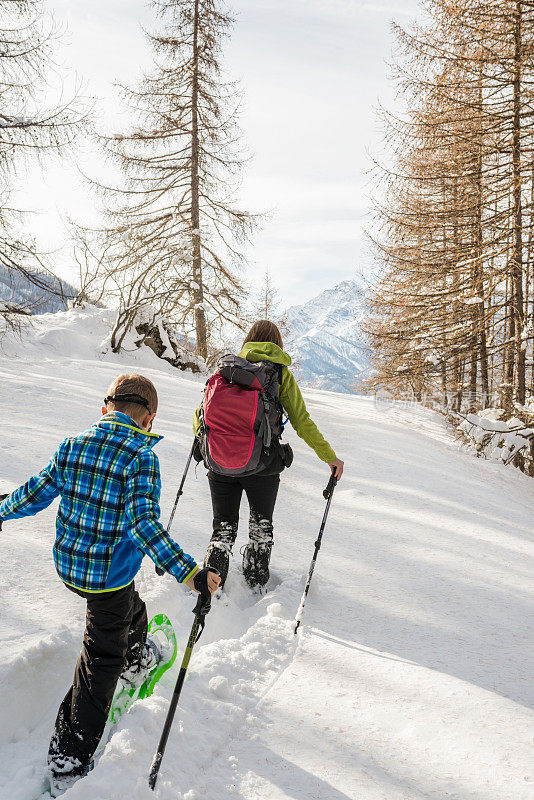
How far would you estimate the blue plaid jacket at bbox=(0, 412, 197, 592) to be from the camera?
202 centimetres

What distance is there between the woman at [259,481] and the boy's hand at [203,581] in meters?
1.32

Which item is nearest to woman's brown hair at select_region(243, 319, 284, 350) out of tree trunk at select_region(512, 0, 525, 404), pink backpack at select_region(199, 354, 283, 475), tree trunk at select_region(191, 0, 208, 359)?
pink backpack at select_region(199, 354, 283, 475)

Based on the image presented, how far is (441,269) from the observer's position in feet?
32.2

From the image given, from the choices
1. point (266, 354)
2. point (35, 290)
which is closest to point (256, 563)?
point (266, 354)

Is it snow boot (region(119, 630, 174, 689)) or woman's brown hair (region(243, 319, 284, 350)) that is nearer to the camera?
snow boot (region(119, 630, 174, 689))

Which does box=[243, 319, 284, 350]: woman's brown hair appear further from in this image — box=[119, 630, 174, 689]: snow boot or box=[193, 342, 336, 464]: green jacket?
box=[119, 630, 174, 689]: snow boot

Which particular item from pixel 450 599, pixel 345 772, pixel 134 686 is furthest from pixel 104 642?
pixel 450 599

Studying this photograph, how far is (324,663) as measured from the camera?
2738 millimetres

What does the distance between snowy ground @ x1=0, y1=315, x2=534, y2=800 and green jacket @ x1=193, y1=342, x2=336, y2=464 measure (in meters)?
1.12

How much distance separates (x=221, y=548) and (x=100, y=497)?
1.48m

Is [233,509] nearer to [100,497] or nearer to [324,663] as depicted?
[324,663]

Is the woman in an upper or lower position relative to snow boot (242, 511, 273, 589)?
upper

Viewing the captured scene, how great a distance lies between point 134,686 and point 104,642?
602 mm

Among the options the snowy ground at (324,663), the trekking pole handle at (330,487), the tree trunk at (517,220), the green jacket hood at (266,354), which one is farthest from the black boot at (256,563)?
the tree trunk at (517,220)
